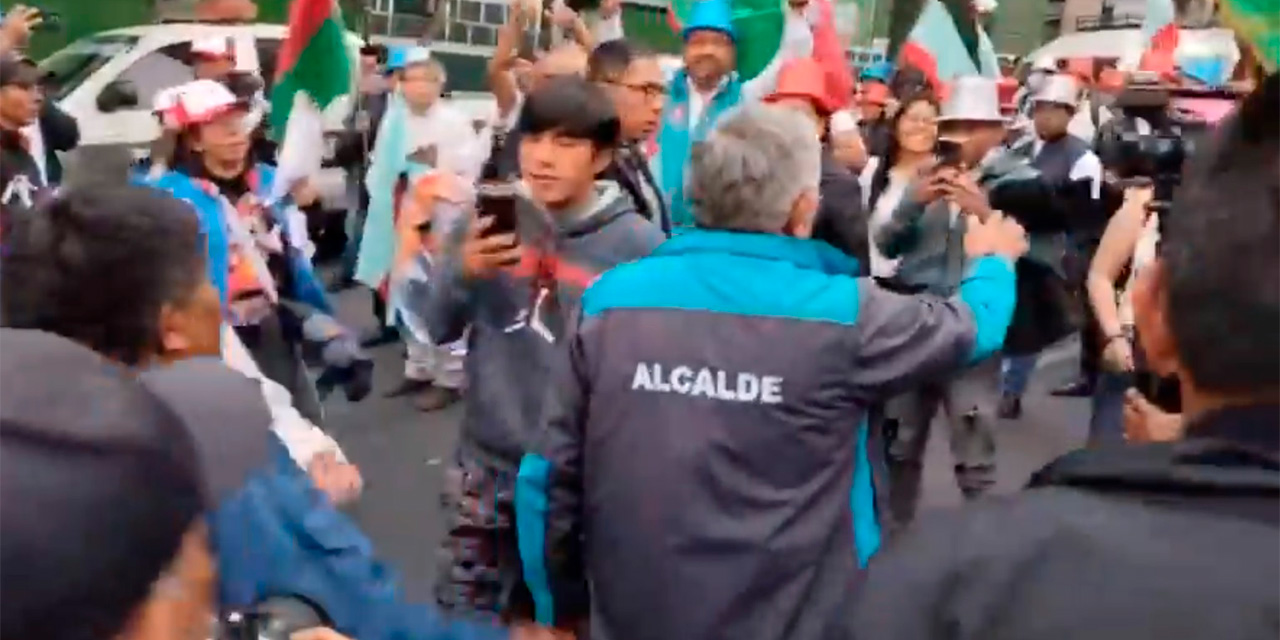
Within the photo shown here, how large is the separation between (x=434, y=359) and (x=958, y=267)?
3746 mm

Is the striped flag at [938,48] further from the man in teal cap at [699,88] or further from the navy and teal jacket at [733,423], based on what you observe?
the navy and teal jacket at [733,423]

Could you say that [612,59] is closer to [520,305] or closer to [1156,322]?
[520,305]

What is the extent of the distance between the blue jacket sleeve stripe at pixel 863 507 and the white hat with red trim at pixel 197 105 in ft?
7.18

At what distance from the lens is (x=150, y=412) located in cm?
113

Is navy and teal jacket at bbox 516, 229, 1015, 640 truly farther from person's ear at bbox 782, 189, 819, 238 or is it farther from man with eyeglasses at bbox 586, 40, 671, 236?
man with eyeglasses at bbox 586, 40, 671, 236

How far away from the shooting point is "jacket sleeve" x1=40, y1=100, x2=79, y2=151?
25.3 ft

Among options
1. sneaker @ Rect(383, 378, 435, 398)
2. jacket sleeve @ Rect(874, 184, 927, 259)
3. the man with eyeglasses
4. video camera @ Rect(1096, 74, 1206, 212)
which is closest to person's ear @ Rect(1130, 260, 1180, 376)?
video camera @ Rect(1096, 74, 1206, 212)

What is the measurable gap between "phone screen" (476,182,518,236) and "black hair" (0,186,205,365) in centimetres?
89

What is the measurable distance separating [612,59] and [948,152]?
44.3 inches

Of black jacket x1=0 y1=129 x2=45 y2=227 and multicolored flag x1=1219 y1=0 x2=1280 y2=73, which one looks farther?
black jacket x1=0 y1=129 x2=45 y2=227

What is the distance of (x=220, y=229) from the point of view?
12.0 feet

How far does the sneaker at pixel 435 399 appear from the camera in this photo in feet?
24.7

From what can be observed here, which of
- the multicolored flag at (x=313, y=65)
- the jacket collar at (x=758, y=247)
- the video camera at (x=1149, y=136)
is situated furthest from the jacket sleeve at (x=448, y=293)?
the multicolored flag at (x=313, y=65)

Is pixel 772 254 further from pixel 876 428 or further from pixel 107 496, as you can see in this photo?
pixel 107 496
